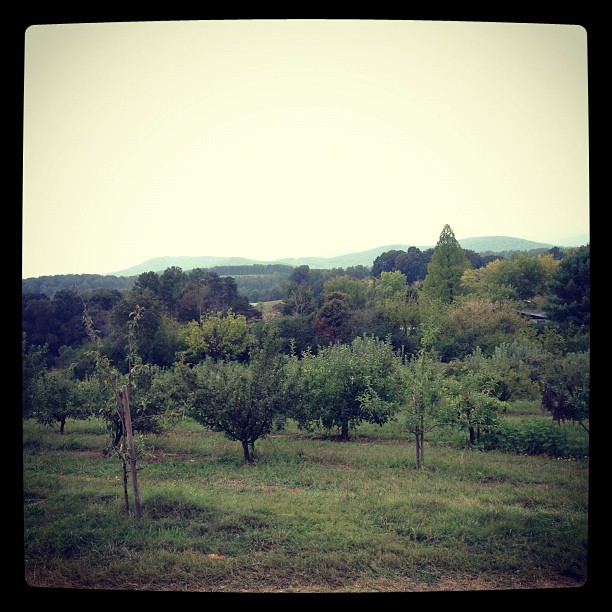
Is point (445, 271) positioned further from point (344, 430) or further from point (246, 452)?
point (246, 452)

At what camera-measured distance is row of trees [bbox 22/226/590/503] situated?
307 inches

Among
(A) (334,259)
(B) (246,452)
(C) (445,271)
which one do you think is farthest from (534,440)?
(B) (246,452)

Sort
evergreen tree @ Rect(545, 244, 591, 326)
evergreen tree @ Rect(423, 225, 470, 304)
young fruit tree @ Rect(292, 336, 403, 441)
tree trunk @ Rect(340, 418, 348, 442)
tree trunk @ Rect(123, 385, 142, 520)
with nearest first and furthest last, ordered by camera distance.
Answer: tree trunk @ Rect(123, 385, 142, 520), evergreen tree @ Rect(545, 244, 591, 326), evergreen tree @ Rect(423, 225, 470, 304), young fruit tree @ Rect(292, 336, 403, 441), tree trunk @ Rect(340, 418, 348, 442)

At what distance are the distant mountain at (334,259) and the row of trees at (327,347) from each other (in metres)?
0.18

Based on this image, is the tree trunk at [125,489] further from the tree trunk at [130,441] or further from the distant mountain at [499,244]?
the distant mountain at [499,244]

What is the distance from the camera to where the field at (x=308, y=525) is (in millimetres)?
5691

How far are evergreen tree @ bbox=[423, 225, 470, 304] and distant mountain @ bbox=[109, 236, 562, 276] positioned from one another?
23 cm

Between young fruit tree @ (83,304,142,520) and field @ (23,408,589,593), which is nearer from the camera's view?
field @ (23,408,589,593)

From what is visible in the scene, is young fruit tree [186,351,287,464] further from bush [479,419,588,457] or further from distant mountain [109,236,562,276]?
bush [479,419,588,457]

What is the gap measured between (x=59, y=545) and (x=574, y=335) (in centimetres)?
767

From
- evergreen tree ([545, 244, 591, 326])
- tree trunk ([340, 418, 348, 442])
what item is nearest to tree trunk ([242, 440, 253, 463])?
tree trunk ([340, 418, 348, 442])

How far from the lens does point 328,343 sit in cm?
958

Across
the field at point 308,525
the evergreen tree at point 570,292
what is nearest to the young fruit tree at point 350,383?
the field at point 308,525
